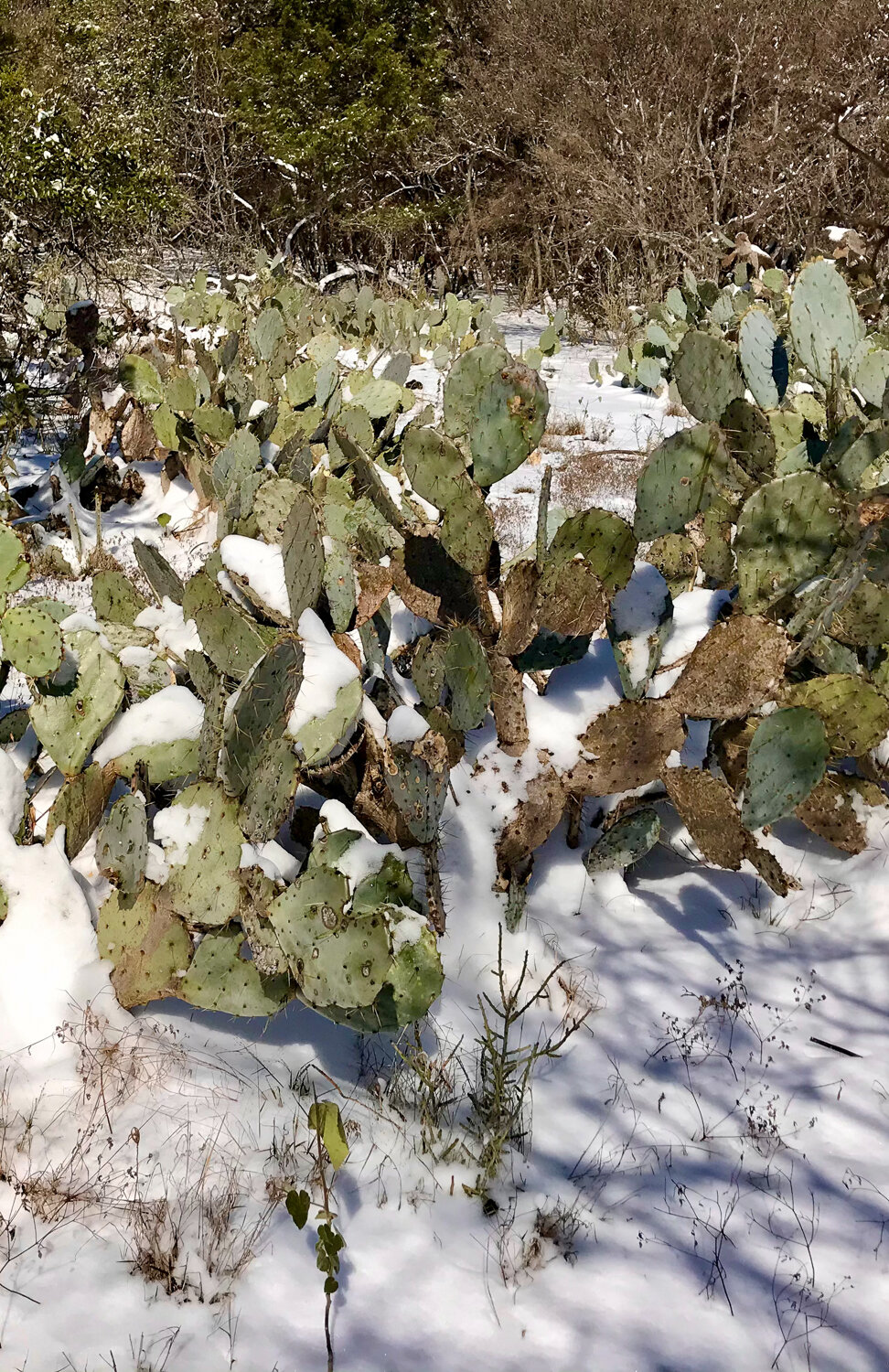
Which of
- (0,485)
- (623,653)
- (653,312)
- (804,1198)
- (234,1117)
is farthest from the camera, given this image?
(653,312)

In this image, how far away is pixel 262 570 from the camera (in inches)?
107

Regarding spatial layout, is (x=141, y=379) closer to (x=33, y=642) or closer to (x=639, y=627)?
(x=33, y=642)

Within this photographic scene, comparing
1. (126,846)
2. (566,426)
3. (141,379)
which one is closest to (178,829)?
(126,846)

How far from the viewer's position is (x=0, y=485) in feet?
19.4

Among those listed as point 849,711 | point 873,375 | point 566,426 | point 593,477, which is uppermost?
point 873,375

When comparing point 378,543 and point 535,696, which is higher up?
point 378,543

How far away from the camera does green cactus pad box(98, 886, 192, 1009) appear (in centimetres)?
210

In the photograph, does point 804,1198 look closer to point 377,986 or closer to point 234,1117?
point 377,986

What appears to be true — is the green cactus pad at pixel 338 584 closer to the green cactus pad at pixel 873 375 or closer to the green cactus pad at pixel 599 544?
the green cactus pad at pixel 599 544

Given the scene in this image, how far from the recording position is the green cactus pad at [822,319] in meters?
3.46

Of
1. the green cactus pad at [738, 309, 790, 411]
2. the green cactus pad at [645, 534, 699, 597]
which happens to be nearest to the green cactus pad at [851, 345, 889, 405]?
the green cactus pad at [738, 309, 790, 411]

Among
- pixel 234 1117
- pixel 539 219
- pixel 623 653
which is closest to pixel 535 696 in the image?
pixel 623 653

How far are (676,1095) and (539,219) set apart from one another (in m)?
16.6

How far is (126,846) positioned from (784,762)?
1.62m
